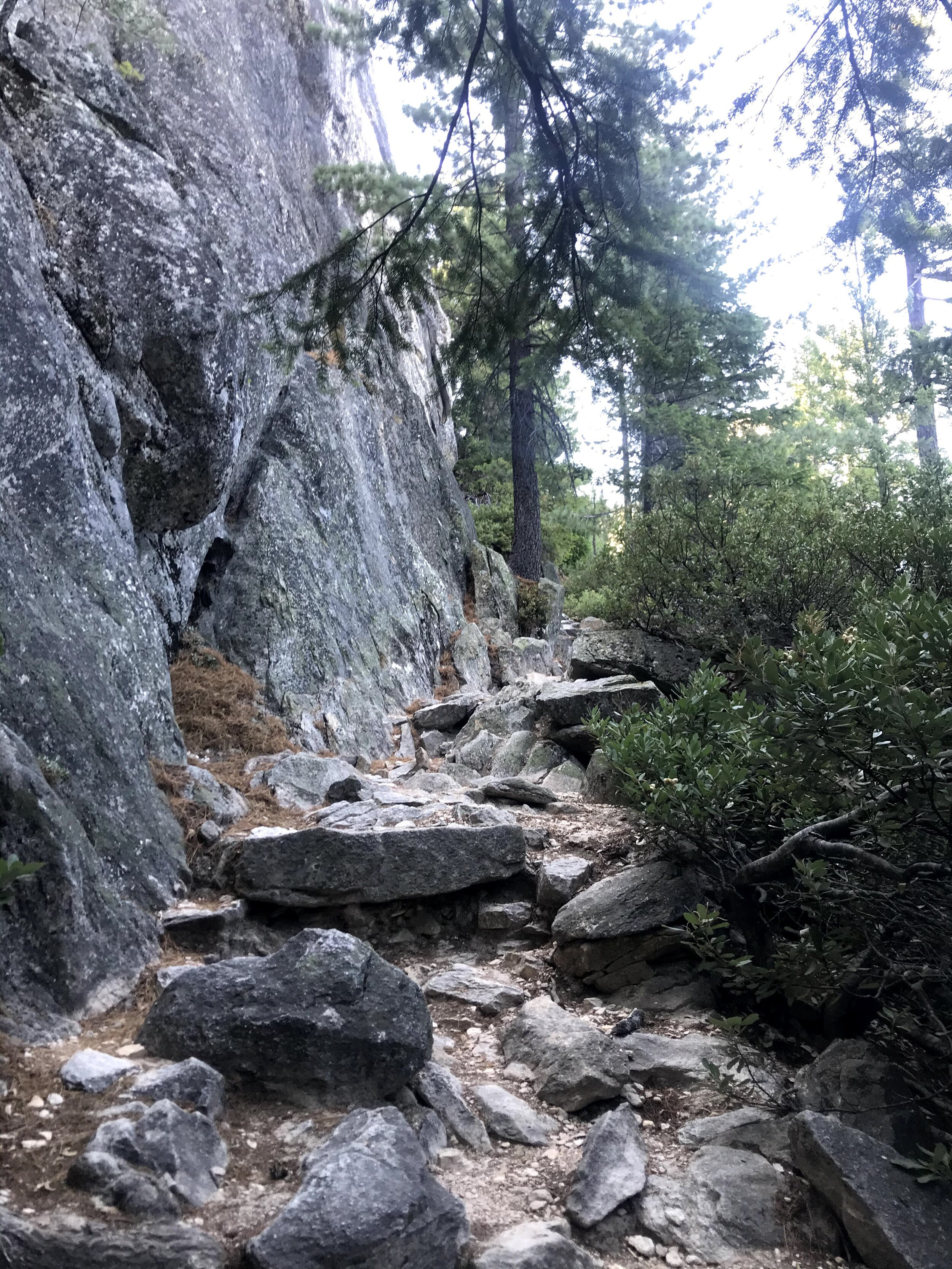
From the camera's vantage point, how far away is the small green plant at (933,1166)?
10.1 ft

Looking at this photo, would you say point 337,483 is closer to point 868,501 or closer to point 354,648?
point 354,648

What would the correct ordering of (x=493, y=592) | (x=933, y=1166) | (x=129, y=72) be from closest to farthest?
(x=933, y=1166) → (x=129, y=72) → (x=493, y=592)

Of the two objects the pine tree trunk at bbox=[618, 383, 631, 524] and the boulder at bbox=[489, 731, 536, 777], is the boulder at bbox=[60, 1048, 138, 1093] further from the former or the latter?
the pine tree trunk at bbox=[618, 383, 631, 524]

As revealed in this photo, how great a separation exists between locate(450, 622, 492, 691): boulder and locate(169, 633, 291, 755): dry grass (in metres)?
5.30

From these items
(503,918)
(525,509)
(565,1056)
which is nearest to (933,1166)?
(565,1056)

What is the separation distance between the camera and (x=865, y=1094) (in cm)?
373

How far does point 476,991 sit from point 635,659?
6.25 meters

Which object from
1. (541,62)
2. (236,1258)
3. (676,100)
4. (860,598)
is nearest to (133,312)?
Result: (541,62)

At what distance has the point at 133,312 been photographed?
704 cm

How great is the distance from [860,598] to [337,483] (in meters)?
8.51

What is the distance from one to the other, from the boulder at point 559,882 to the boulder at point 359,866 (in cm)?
35

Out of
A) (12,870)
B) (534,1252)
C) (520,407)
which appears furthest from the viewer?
(520,407)

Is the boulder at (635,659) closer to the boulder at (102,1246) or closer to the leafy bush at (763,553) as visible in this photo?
the leafy bush at (763,553)

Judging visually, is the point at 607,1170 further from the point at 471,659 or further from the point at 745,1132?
the point at 471,659
